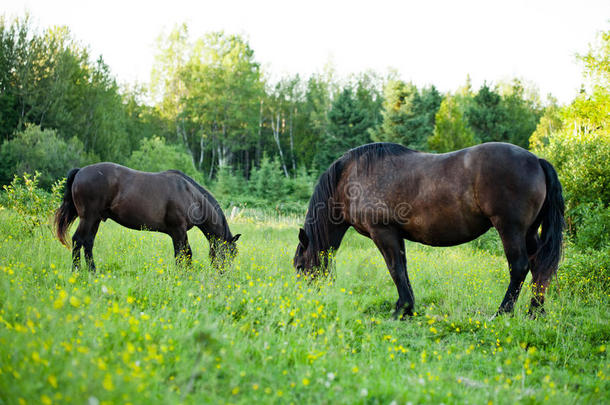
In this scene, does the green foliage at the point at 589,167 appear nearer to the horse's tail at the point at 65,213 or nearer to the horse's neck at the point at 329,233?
the horse's neck at the point at 329,233

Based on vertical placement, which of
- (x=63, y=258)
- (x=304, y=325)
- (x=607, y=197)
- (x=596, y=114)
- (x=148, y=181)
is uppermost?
(x=596, y=114)

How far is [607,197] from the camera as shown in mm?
9562

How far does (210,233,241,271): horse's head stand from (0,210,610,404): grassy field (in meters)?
0.45

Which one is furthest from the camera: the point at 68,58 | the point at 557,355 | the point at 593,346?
the point at 68,58

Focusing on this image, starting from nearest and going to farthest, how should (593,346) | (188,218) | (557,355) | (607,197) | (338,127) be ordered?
(557,355) < (593,346) < (188,218) < (607,197) < (338,127)

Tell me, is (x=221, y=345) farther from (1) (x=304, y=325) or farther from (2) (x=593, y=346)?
(2) (x=593, y=346)

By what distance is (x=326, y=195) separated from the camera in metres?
5.51

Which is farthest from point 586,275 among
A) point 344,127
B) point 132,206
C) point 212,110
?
point 212,110

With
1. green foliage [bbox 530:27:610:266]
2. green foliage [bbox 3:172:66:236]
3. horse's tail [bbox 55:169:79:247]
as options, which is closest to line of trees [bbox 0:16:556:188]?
green foliage [bbox 3:172:66:236]

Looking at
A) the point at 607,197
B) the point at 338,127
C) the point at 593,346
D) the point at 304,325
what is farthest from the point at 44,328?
the point at 338,127

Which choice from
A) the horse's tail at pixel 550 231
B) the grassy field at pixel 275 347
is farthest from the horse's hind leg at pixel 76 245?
the horse's tail at pixel 550 231

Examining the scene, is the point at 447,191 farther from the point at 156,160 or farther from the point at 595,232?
the point at 156,160

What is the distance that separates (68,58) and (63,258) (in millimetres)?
22430

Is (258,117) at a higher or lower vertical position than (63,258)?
higher
